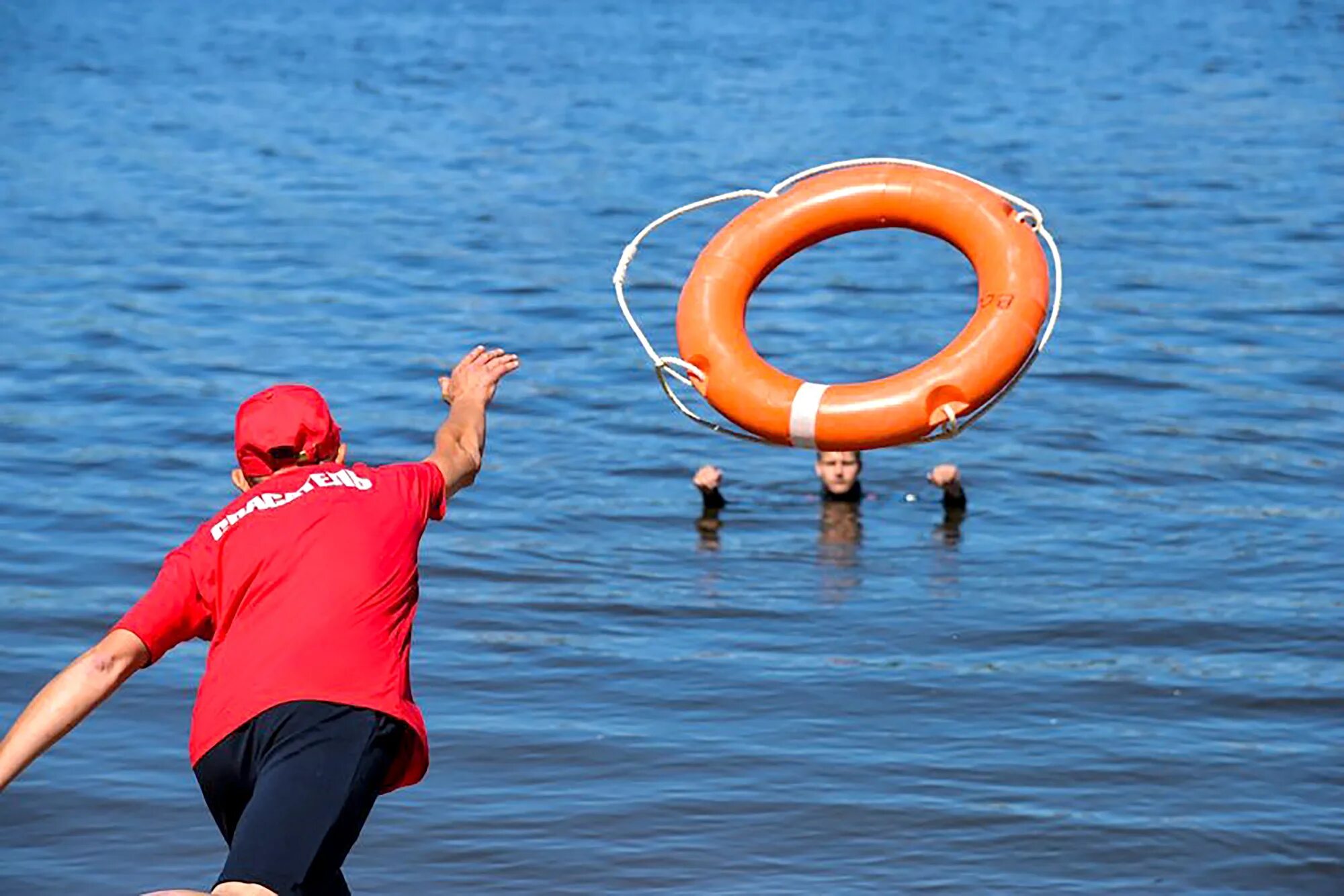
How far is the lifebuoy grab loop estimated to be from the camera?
5.89 metres

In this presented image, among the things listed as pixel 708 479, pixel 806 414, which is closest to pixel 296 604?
pixel 806 414

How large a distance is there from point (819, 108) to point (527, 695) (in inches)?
798

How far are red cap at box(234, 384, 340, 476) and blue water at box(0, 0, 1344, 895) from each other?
221 centimetres

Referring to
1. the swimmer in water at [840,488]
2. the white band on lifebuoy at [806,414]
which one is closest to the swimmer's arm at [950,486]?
the swimmer in water at [840,488]

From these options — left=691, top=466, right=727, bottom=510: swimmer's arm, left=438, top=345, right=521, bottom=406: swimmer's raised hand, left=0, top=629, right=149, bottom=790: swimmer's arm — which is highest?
left=438, top=345, right=521, bottom=406: swimmer's raised hand

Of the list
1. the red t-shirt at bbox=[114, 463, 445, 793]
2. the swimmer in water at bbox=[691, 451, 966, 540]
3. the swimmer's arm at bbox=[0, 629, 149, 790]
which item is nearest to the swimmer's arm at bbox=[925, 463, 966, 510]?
the swimmer in water at bbox=[691, 451, 966, 540]

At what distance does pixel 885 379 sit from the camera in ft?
20.3

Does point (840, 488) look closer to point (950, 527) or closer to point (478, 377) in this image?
point (950, 527)

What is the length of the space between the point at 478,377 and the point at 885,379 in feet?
4.85

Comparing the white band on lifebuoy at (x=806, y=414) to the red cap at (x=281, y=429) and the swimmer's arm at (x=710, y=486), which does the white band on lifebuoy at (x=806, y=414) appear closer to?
the red cap at (x=281, y=429)

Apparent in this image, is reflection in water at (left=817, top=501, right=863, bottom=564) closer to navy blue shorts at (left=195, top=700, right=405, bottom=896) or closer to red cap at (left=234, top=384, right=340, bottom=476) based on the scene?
red cap at (left=234, top=384, right=340, bottom=476)

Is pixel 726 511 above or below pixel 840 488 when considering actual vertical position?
below

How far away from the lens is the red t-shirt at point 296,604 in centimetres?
A: 427

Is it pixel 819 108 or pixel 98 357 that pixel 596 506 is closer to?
pixel 98 357
